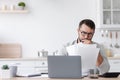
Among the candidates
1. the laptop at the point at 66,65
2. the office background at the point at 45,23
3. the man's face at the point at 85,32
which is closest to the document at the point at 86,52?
the laptop at the point at 66,65

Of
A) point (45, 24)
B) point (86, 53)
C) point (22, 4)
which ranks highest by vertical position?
point (22, 4)

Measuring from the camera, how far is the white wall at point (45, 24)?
5.29 meters

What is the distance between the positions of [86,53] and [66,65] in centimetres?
25

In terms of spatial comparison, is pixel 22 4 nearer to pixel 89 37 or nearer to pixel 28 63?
pixel 28 63

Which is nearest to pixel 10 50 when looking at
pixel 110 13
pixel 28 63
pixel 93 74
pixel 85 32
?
pixel 28 63

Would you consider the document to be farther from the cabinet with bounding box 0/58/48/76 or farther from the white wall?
the white wall

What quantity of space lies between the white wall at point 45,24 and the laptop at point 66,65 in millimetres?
2856

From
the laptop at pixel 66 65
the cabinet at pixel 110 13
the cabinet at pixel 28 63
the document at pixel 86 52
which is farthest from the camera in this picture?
the cabinet at pixel 110 13

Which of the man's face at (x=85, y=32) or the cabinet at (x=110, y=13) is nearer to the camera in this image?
the man's face at (x=85, y=32)

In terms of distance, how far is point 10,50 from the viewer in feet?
17.2

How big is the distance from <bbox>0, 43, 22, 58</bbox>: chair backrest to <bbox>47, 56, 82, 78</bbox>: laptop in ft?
9.39

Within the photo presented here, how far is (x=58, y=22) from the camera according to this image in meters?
5.32

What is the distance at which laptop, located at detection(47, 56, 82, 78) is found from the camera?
2428 mm

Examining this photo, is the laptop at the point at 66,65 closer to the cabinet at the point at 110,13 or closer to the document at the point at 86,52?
the document at the point at 86,52
